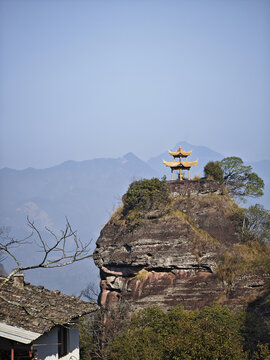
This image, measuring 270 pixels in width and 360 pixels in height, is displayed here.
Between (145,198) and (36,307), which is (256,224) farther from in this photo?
(36,307)

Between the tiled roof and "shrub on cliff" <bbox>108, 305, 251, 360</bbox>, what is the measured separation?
163 inches

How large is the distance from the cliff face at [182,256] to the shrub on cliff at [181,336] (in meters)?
2.99

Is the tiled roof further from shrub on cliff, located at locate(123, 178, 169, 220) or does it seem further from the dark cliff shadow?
shrub on cliff, located at locate(123, 178, 169, 220)

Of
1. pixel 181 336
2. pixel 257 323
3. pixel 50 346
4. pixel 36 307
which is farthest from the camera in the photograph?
pixel 257 323

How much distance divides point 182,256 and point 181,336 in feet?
58.6

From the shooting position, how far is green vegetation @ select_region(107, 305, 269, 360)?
73.5 ft

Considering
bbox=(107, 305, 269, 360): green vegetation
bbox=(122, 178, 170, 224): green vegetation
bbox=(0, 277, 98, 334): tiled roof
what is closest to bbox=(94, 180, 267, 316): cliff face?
bbox=(122, 178, 170, 224): green vegetation

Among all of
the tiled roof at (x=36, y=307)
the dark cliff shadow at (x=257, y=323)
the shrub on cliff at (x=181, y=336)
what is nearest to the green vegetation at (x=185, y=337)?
the shrub on cliff at (x=181, y=336)

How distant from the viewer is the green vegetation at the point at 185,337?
73.5 ft

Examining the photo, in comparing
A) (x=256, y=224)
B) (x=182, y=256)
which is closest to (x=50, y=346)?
(x=182, y=256)

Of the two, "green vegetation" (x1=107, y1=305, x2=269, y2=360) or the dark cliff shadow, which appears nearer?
"green vegetation" (x1=107, y1=305, x2=269, y2=360)

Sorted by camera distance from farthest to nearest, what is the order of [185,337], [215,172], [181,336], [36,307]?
[215,172]
[181,336]
[185,337]
[36,307]

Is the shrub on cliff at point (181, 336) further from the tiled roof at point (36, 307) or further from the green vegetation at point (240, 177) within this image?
the green vegetation at point (240, 177)

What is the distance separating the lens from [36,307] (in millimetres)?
18859
